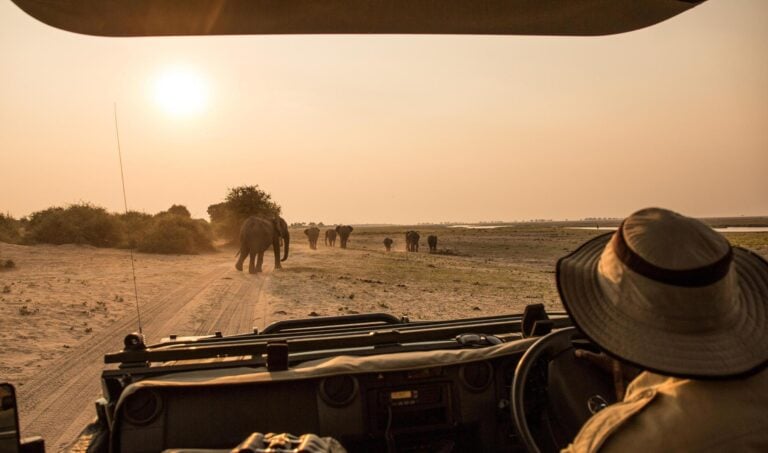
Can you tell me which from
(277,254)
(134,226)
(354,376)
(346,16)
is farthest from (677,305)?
(134,226)

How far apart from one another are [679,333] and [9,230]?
31.7 metres

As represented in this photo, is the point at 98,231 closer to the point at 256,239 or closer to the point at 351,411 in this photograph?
the point at 256,239

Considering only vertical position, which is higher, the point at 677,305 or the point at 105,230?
the point at 105,230

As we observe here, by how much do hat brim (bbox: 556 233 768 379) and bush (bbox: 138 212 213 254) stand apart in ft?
101

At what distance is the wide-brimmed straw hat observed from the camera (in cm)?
144

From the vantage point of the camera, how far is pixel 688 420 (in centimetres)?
131

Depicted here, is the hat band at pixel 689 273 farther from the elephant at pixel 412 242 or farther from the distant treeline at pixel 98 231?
the elephant at pixel 412 242

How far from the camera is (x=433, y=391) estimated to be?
233 cm

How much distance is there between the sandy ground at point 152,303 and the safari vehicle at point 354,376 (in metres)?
3.09

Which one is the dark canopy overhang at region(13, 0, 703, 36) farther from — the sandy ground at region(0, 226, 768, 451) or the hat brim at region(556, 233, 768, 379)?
the sandy ground at region(0, 226, 768, 451)

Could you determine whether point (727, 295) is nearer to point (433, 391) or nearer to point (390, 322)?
point (433, 391)

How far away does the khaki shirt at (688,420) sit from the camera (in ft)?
4.19

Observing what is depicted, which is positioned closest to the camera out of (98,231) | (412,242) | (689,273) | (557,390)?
(689,273)

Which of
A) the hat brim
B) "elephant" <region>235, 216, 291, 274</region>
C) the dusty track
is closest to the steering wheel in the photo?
the hat brim
